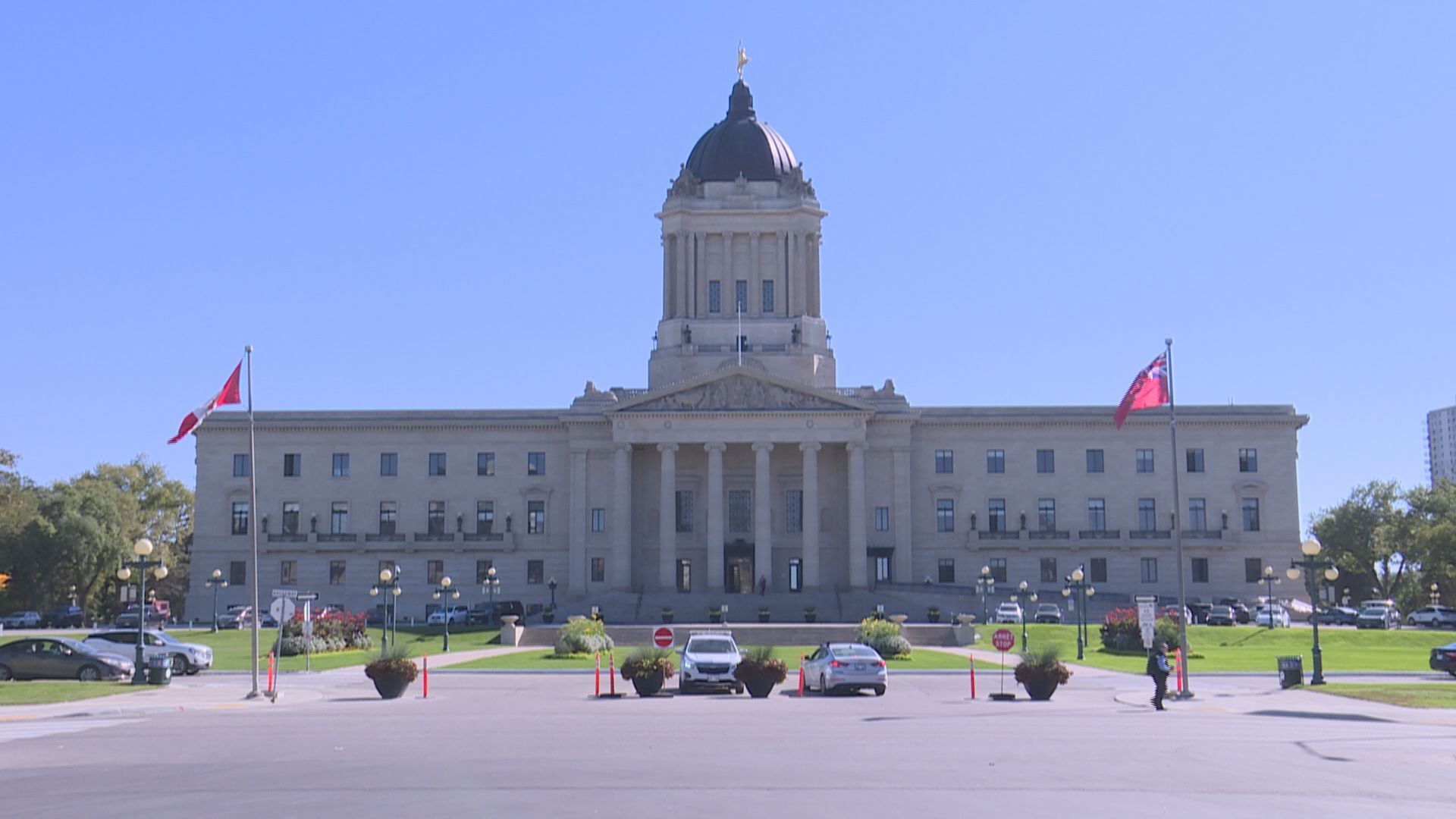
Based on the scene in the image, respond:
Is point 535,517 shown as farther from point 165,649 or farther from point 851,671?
point 851,671

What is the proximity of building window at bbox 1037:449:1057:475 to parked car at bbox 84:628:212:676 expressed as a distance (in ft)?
197

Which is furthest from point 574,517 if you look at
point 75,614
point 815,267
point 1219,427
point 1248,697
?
point 1248,697

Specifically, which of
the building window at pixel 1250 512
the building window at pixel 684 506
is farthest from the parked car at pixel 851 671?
the building window at pixel 1250 512

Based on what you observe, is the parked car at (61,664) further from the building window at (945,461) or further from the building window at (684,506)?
the building window at (945,461)

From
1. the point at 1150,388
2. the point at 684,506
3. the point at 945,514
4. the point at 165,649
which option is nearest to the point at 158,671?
the point at 165,649

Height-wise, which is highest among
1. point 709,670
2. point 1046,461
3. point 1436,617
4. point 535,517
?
point 1046,461

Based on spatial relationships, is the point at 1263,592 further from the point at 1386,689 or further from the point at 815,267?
the point at 1386,689

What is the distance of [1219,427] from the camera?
95875 mm

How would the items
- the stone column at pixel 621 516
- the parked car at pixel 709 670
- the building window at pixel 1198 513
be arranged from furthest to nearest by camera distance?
the building window at pixel 1198 513 < the stone column at pixel 621 516 < the parked car at pixel 709 670

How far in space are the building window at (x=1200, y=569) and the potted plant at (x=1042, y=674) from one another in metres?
61.6

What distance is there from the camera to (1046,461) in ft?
315

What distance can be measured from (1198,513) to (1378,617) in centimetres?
1376

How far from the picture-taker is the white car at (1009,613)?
79812 mm

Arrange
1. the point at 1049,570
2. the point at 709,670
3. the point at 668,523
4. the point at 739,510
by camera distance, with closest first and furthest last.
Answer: the point at 709,670 < the point at 668,523 < the point at 1049,570 < the point at 739,510
